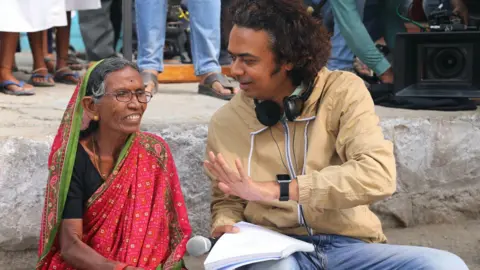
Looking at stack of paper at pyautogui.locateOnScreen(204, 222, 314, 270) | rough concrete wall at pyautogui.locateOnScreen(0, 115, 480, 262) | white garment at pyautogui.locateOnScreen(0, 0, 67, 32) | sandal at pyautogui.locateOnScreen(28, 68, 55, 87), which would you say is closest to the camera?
stack of paper at pyautogui.locateOnScreen(204, 222, 314, 270)

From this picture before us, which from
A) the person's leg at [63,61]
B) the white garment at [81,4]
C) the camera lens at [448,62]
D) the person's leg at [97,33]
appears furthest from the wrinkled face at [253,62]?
the person's leg at [97,33]

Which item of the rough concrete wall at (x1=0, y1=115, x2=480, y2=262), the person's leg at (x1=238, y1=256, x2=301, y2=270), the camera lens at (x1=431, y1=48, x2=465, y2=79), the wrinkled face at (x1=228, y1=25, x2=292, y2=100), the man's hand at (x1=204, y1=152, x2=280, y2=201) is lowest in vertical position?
the rough concrete wall at (x1=0, y1=115, x2=480, y2=262)

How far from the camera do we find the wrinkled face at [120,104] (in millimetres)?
2848

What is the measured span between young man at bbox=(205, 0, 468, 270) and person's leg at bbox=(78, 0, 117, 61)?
13.4 feet

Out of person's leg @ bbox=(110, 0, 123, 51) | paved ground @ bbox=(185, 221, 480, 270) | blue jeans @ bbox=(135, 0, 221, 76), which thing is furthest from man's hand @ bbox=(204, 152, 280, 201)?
person's leg @ bbox=(110, 0, 123, 51)

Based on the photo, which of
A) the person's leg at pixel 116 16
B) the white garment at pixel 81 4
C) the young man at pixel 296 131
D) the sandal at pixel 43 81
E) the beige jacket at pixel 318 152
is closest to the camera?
the beige jacket at pixel 318 152

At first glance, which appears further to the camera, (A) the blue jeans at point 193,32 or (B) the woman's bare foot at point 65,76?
(B) the woman's bare foot at point 65,76

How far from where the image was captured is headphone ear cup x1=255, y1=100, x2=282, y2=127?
2.73 metres

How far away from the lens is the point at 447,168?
4270mm

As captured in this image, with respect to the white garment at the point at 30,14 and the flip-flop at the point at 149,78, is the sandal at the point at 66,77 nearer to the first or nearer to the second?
the white garment at the point at 30,14

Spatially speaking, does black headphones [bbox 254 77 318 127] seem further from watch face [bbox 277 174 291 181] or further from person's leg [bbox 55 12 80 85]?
person's leg [bbox 55 12 80 85]

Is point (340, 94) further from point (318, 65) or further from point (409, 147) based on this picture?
point (409, 147)

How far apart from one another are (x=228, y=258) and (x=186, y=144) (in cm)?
134

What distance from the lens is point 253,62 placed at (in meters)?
2.75
